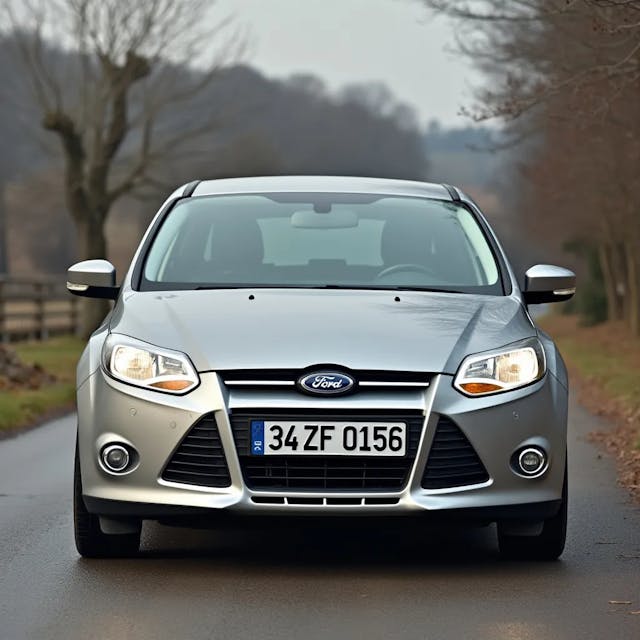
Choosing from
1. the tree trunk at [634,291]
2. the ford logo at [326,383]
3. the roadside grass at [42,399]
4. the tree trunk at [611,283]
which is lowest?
the tree trunk at [611,283]

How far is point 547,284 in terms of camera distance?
26.2 feet

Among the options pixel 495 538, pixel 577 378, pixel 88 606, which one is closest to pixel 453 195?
pixel 495 538

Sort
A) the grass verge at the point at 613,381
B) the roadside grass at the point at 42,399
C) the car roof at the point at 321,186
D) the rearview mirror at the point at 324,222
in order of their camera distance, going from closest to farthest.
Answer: the rearview mirror at the point at 324,222 < the car roof at the point at 321,186 < the grass verge at the point at 613,381 < the roadside grass at the point at 42,399

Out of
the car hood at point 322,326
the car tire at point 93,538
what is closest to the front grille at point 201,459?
the car hood at point 322,326

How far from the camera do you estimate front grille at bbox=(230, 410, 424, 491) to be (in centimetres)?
670

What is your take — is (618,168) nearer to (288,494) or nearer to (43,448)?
(43,448)

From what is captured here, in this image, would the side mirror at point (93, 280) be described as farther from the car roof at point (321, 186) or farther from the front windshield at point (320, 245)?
the car roof at point (321, 186)

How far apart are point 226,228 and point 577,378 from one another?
16373mm

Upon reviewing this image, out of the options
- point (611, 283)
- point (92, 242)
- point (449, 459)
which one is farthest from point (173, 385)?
point (611, 283)

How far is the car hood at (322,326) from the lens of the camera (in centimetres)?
680

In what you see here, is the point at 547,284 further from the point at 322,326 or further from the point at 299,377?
the point at 299,377

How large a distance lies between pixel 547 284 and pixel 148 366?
2.11 metres

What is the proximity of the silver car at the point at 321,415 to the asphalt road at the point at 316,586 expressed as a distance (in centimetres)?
25

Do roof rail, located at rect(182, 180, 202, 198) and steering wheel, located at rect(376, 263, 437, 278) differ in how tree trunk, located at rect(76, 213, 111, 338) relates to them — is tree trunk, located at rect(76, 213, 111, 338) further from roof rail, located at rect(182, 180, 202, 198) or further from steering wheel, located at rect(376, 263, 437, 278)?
steering wheel, located at rect(376, 263, 437, 278)
